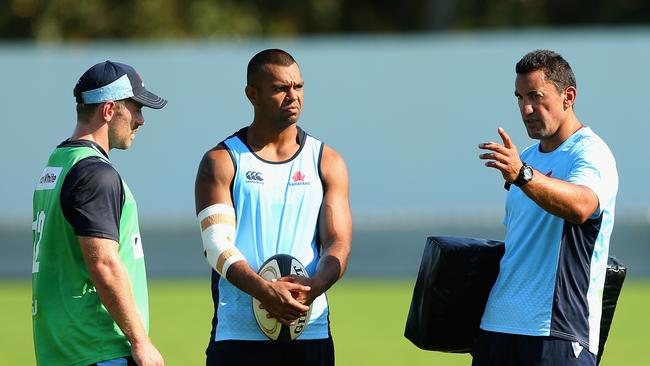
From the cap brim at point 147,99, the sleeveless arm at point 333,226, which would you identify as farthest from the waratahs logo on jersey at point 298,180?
the cap brim at point 147,99

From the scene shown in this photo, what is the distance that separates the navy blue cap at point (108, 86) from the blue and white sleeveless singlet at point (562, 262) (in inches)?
75.5

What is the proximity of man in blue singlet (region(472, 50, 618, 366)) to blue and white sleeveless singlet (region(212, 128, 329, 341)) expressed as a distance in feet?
3.07

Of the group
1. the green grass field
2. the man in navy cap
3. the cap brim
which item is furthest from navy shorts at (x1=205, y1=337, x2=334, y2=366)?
the green grass field

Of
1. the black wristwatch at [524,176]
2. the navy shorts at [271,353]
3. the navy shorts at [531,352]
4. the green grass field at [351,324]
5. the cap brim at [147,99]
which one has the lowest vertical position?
the green grass field at [351,324]

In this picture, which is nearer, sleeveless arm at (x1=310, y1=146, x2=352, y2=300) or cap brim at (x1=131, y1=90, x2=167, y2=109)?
cap brim at (x1=131, y1=90, x2=167, y2=109)

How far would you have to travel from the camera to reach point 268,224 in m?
6.09

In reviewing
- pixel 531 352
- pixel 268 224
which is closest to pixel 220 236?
pixel 268 224

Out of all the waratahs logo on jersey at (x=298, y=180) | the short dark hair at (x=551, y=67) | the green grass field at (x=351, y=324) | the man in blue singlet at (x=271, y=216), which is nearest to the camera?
the short dark hair at (x=551, y=67)

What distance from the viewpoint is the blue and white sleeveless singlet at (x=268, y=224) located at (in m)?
6.07

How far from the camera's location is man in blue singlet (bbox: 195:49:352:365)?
602 cm

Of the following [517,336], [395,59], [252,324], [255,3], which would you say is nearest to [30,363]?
[252,324]

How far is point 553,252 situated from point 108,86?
2221mm

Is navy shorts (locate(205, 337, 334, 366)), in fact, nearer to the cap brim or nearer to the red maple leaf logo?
the red maple leaf logo

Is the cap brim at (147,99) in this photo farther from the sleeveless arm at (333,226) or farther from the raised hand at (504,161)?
the raised hand at (504,161)
